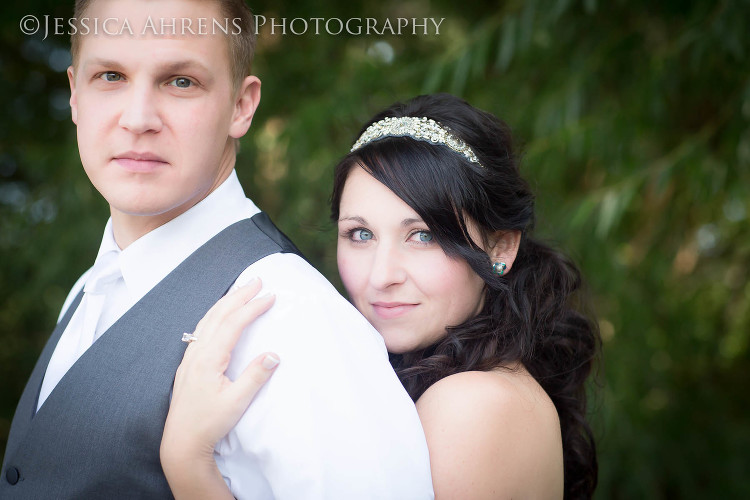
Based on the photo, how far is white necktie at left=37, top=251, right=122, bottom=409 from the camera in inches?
A: 70.8

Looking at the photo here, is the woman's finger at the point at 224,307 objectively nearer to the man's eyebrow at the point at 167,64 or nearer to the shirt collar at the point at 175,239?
the shirt collar at the point at 175,239

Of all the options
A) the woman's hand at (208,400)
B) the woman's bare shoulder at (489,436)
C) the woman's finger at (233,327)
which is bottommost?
the woman's bare shoulder at (489,436)

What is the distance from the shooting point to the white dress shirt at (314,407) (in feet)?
4.77

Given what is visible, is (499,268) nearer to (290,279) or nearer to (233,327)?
(290,279)

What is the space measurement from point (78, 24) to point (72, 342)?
872 mm

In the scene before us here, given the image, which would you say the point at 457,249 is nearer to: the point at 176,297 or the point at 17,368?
the point at 176,297

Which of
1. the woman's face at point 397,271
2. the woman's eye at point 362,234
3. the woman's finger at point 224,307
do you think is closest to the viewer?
the woman's finger at point 224,307

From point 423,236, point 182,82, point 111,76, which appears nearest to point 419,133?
point 423,236

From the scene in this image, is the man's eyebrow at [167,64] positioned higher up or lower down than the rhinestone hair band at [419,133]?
higher up

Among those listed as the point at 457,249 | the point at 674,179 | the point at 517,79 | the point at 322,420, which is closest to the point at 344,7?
the point at 517,79

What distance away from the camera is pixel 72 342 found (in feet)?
6.15

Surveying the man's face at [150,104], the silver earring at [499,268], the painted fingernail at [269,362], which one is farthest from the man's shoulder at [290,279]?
the silver earring at [499,268]

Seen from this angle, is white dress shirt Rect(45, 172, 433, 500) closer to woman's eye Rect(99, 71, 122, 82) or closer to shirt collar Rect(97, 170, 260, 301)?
shirt collar Rect(97, 170, 260, 301)

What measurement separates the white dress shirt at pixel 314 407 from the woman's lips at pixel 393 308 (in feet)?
1.58
